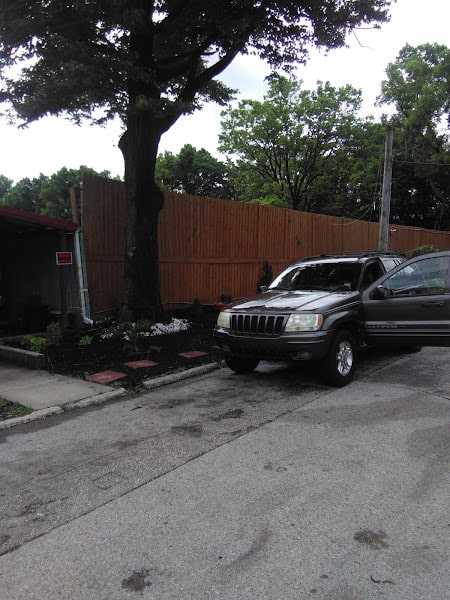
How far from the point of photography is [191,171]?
41.3 m

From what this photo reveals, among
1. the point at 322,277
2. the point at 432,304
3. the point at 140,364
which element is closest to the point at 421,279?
the point at 432,304

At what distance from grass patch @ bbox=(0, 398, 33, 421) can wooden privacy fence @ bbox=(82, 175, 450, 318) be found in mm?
4762

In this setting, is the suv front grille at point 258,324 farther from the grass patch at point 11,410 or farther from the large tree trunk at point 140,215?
the large tree trunk at point 140,215

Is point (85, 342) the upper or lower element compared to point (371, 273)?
lower

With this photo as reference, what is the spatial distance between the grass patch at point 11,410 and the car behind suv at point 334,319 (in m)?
2.76

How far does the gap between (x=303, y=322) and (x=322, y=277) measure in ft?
5.55

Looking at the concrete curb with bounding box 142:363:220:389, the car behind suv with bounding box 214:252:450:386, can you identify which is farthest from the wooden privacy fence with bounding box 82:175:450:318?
the car behind suv with bounding box 214:252:450:386

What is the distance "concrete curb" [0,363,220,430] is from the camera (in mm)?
5381

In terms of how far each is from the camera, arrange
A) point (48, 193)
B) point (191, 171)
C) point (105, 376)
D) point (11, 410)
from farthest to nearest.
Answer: point (48, 193), point (191, 171), point (105, 376), point (11, 410)

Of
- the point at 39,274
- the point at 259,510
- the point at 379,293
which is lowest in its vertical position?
the point at 259,510

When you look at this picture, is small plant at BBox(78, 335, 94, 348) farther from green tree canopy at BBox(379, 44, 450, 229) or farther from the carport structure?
green tree canopy at BBox(379, 44, 450, 229)

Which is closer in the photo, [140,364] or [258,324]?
[258,324]

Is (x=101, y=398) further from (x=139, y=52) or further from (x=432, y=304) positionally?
(x=139, y=52)

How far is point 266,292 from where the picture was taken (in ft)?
25.0
